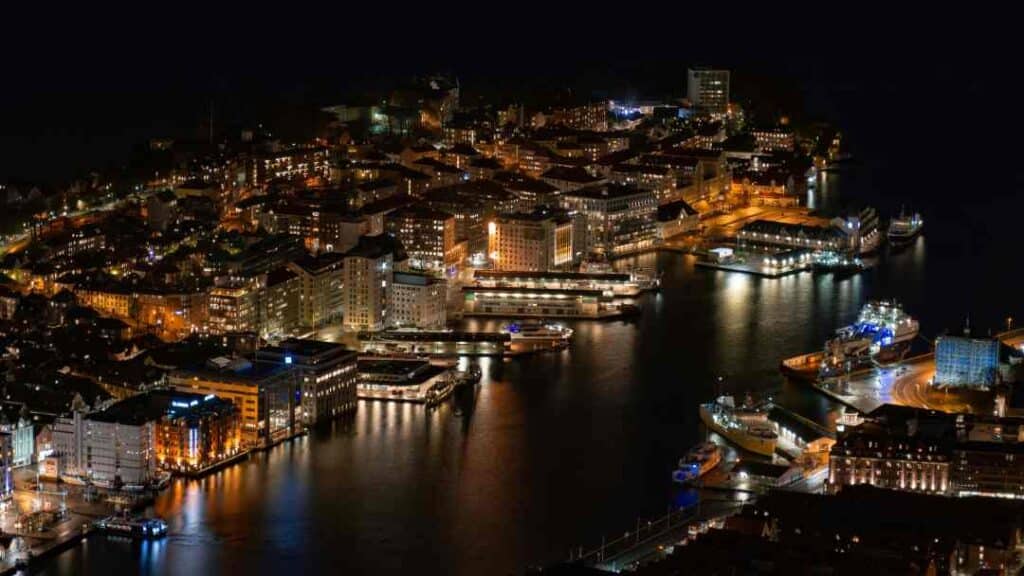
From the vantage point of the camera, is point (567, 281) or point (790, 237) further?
point (790, 237)

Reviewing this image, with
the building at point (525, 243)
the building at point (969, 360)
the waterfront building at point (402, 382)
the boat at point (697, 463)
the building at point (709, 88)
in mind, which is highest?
the building at point (709, 88)

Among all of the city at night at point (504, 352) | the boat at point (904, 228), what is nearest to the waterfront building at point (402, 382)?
the city at night at point (504, 352)

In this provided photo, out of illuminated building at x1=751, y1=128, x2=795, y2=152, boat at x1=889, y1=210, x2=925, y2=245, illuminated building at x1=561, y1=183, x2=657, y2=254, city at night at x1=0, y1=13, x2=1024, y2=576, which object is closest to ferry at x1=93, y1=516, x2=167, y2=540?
city at night at x1=0, y1=13, x2=1024, y2=576

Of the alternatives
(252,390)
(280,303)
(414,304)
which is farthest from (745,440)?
(280,303)

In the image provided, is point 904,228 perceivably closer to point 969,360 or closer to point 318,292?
point 969,360

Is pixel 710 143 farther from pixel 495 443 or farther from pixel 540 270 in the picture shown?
pixel 495 443

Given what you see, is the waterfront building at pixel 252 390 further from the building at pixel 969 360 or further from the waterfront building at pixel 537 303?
the building at pixel 969 360
